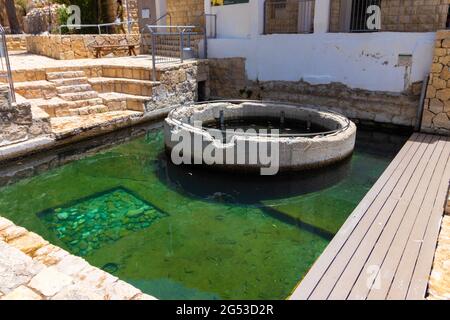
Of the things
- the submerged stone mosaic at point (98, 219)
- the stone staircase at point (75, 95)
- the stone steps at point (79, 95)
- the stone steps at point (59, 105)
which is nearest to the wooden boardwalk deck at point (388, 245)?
the submerged stone mosaic at point (98, 219)

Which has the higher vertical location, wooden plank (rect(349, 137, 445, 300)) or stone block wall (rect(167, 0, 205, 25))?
stone block wall (rect(167, 0, 205, 25))

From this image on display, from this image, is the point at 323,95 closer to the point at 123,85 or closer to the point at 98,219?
the point at 123,85

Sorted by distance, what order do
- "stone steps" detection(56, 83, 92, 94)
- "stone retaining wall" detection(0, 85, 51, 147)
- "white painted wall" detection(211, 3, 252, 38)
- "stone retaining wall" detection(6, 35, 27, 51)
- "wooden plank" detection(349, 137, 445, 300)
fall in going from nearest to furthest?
1. "wooden plank" detection(349, 137, 445, 300)
2. "stone retaining wall" detection(0, 85, 51, 147)
3. "stone steps" detection(56, 83, 92, 94)
4. "white painted wall" detection(211, 3, 252, 38)
5. "stone retaining wall" detection(6, 35, 27, 51)

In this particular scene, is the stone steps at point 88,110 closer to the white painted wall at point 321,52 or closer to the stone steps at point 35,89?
the stone steps at point 35,89

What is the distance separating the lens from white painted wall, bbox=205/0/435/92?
8891mm

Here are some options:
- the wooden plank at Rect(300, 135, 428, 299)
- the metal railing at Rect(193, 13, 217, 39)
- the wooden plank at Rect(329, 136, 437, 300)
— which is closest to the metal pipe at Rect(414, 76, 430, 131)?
the wooden plank at Rect(300, 135, 428, 299)

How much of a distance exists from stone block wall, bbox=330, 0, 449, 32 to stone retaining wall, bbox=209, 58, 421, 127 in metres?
2.88

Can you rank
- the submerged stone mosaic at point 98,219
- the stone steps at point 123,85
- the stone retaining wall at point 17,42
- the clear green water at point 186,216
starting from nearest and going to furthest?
the clear green water at point 186,216
the submerged stone mosaic at point 98,219
the stone steps at point 123,85
the stone retaining wall at point 17,42

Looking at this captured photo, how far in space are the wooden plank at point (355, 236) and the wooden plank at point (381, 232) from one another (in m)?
0.04

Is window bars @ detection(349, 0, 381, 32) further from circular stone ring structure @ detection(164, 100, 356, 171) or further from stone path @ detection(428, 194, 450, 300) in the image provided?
stone path @ detection(428, 194, 450, 300)

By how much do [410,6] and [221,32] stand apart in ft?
18.3

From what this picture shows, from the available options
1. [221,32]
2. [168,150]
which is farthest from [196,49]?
[168,150]

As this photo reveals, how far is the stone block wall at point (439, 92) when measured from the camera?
804 cm

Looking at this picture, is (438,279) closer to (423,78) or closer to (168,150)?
(168,150)
